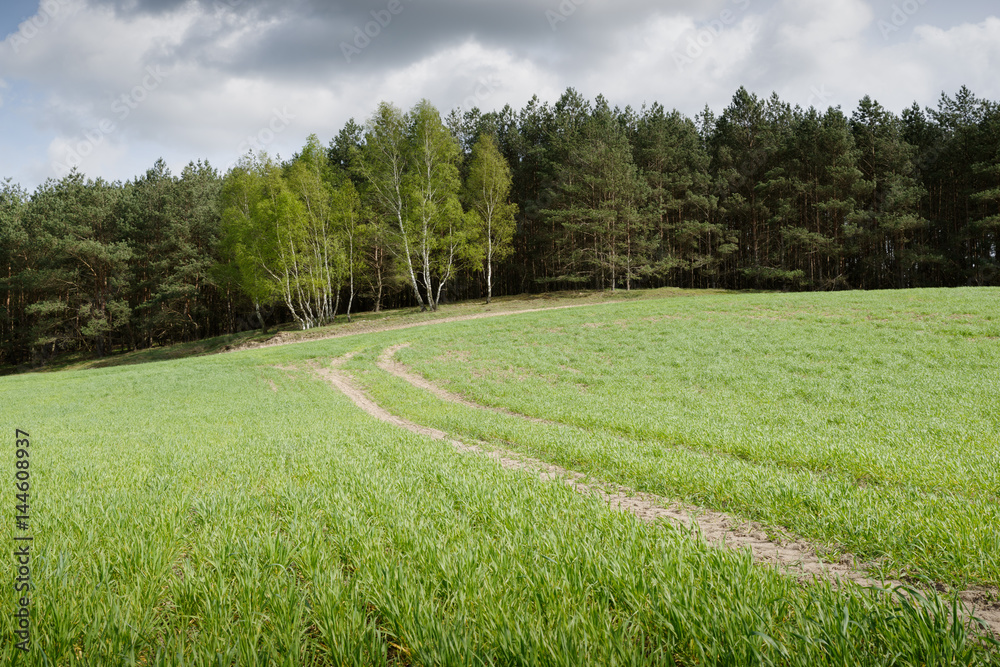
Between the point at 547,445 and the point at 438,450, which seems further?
the point at 547,445

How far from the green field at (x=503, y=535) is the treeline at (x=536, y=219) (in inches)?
1338

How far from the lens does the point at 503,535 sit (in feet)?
10.4

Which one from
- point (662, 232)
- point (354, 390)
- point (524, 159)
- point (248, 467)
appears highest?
point (524, 159)

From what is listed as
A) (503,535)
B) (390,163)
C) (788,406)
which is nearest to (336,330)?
(390,163)

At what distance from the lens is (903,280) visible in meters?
46.3

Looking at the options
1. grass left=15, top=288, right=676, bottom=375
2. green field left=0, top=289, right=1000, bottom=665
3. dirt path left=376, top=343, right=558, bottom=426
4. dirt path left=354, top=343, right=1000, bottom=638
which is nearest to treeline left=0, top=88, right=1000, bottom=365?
grass left=15, top=288, right=676, bottom=375

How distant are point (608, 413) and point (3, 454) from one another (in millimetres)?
11731

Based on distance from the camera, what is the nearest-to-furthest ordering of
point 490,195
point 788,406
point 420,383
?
point 788,406, point 420,383, point 490,195

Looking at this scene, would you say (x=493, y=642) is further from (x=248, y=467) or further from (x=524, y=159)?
(x=524, y=159)

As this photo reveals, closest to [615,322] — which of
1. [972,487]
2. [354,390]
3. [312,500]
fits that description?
[354,390]

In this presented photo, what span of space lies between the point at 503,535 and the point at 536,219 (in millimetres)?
59236

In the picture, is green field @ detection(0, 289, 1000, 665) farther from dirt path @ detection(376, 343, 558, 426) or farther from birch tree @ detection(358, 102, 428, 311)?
birch tree @ detection(358, 102, 428, 311)

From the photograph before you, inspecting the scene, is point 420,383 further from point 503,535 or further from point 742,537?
point 503,535

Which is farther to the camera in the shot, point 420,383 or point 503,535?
point 420,383
